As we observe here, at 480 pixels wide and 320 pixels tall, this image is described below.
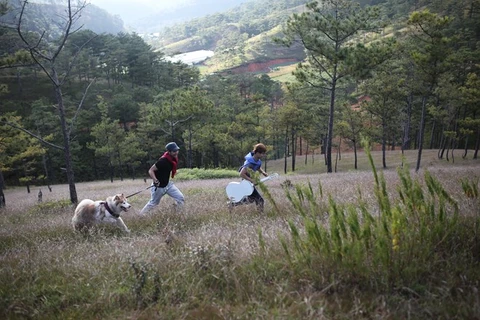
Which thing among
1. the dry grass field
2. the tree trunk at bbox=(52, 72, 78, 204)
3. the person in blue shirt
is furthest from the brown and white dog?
the tree trunk at bbox=(52, 72, 78, 204)

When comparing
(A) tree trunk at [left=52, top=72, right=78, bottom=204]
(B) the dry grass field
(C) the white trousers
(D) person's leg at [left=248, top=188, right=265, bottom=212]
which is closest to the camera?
(B) the dry grass field

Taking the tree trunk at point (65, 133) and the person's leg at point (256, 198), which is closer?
the person's leg at point (256, 198)

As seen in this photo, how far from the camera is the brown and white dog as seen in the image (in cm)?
629

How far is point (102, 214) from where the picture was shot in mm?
6348

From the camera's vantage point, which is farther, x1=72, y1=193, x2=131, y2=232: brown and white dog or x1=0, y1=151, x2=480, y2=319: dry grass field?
x1=72, y1=193, x2=131, y2=232: brown and white dog

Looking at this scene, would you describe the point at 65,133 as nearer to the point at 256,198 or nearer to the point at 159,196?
the point at 159,196

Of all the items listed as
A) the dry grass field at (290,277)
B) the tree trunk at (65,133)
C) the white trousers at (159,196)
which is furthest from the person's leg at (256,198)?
the tree trunk at (65,133)

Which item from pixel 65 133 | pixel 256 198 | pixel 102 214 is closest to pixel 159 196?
pixel 102 214

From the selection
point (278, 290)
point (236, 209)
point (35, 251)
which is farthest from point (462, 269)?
point (35, 251)

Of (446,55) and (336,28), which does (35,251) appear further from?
(446,55)

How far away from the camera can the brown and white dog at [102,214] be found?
6289 mm

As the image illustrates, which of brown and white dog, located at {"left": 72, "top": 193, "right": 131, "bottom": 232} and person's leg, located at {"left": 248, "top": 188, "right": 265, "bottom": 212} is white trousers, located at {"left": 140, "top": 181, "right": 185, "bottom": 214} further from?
person's leg, located at {"left": 248, "top": 188, "right": 265, "bottom": 212}

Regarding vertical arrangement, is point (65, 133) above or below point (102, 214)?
above

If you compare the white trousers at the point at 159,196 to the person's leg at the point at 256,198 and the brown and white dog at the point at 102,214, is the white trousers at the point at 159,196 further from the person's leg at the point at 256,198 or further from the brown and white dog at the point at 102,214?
the person's leg at the point at 256,198
